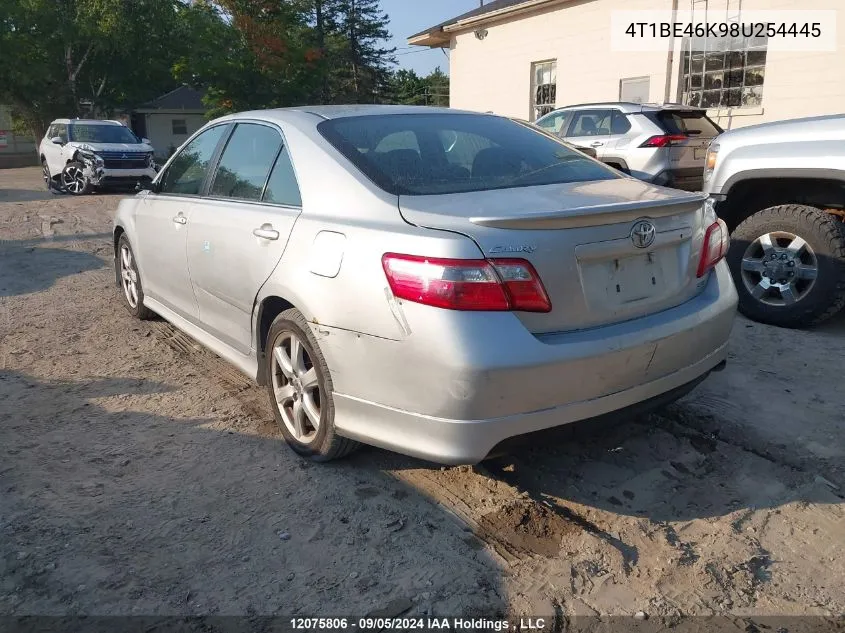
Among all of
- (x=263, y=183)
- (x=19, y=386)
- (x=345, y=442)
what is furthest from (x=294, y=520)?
(x=19, y=386)

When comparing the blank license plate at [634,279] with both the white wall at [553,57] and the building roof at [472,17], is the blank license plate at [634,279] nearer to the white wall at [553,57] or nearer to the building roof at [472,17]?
the white wall at [553,57]

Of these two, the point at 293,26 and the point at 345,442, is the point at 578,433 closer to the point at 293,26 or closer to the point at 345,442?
the point at 345,442

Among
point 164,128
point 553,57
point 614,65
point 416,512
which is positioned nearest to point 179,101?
point 164,128

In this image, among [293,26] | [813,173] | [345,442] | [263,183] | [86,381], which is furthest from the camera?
[293,26]

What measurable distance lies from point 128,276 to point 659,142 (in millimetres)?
7203

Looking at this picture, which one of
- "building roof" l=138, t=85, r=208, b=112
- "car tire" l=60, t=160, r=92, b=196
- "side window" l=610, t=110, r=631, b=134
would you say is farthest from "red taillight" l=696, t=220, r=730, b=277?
"building roof" l=138, t=85, r=208, b=112

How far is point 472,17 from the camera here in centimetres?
1745

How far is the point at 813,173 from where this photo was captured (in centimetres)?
471

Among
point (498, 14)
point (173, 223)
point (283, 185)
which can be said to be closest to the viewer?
point (283, 185)

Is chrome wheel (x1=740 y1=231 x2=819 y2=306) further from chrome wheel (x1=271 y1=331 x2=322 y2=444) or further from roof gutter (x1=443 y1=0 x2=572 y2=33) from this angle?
roof gutter (x1=443 y1=0 x2=572 y2=33)

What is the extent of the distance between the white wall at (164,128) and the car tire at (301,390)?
39.1 m

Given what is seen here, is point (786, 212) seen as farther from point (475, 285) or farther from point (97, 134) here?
point (97, 134)

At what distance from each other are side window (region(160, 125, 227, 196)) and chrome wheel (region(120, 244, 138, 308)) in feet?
2.81

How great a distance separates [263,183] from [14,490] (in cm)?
182
